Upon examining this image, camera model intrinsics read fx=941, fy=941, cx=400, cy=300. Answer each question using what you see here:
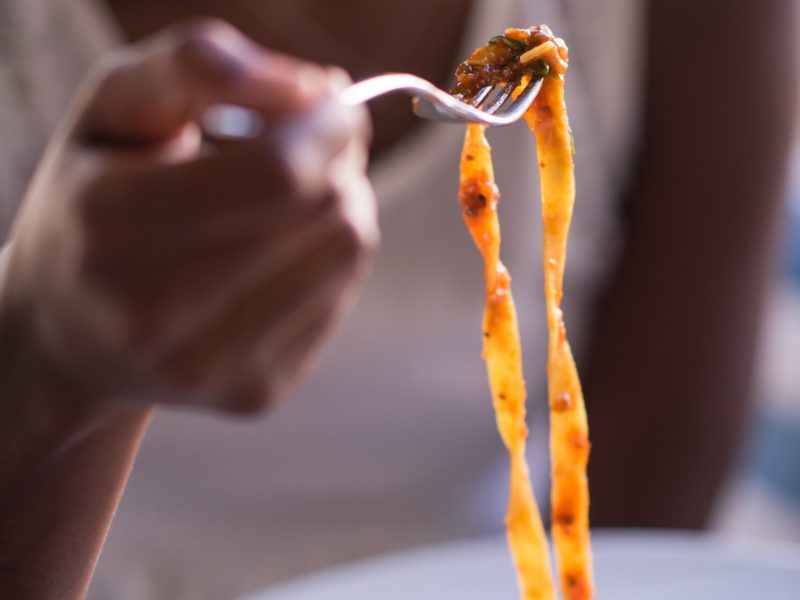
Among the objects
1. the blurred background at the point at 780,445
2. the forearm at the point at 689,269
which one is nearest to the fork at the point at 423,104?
the forearm at the point at 689,269

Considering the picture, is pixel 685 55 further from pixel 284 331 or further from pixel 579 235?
pixel 284 331

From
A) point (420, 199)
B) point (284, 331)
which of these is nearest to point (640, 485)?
point (420, 199)

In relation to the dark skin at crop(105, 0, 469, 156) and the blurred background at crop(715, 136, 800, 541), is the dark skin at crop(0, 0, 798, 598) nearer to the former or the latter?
the dark skin at crop(105, 0, 469, 156)

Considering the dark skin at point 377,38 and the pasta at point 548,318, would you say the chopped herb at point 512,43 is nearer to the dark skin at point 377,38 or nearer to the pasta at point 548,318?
the pasta at point 548,318

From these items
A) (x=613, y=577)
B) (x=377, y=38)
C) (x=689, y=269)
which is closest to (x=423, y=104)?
(x=613, y=577)

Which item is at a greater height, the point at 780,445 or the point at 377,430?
the point at 377,430

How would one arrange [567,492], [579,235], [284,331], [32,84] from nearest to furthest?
[284,331]
[567,492]
[32,84]
[579,235]

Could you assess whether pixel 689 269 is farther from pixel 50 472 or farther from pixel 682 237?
pixel 50 472
